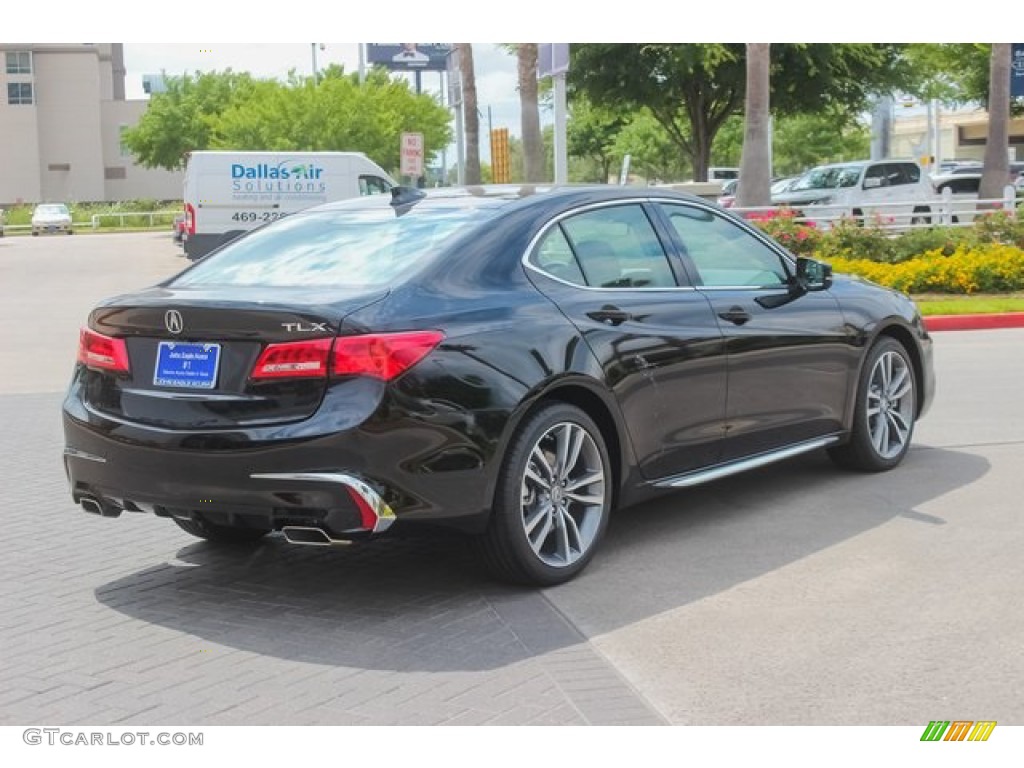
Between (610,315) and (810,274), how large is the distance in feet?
5.41

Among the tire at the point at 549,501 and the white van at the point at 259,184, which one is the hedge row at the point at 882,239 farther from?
the tire at the point at 549,501

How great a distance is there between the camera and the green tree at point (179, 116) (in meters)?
73.2

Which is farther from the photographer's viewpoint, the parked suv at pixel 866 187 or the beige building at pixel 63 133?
the beige building at pixel 63 133

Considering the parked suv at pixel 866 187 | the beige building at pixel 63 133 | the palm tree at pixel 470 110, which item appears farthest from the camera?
the beige building at pixel 63 133

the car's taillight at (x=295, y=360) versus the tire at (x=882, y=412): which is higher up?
the car's taillight at (x=295, y=360)

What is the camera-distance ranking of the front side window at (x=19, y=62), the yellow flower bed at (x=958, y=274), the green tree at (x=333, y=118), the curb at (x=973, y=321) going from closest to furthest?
the curb at (x=973, y=321) → the yellow flower bed at (x=958, y=274) → the green tree at (x=333, y=118) → the front side window at (x=19, y=62)

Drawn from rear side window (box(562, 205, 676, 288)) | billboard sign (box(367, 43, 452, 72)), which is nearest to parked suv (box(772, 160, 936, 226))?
rear side window (box(562, 205, 676, 288))

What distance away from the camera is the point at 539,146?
3045 cm

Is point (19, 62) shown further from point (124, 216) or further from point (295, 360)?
point (295, 360)

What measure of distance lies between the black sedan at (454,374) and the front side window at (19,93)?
9307 centimetres

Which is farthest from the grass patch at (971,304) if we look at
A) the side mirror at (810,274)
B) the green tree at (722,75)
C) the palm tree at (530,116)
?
the green tree at (722,75)

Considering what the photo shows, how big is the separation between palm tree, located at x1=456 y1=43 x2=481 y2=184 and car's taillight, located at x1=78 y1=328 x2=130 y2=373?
2910cm

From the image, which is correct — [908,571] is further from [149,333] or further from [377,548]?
[149,333]

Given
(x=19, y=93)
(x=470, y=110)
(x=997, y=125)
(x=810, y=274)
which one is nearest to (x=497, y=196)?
(x=810, y=274)
